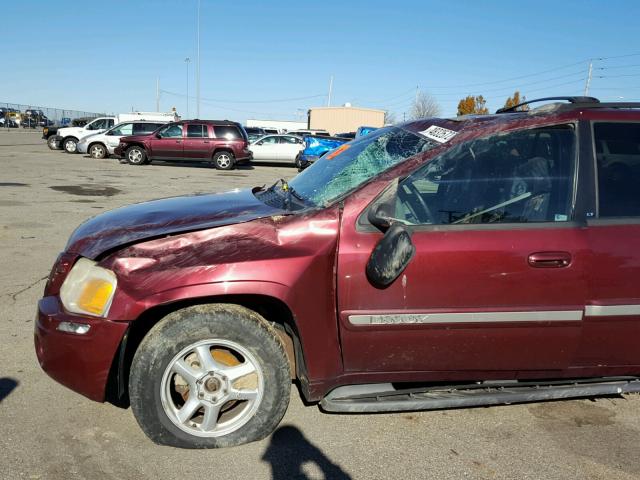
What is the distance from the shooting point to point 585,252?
2656 millimetres

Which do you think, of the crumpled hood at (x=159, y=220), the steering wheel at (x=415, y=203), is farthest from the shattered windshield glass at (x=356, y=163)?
the crumpled hood at (x=159, y=220)

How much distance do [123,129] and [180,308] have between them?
2193 cm

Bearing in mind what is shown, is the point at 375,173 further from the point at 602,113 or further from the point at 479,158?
the point at 602,113

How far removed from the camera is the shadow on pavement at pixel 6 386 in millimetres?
3053

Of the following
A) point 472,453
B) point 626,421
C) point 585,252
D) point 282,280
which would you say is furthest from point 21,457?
point 626,421

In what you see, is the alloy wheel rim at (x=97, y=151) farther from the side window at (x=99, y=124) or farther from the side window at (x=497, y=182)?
the side window at (x=497, y=182)

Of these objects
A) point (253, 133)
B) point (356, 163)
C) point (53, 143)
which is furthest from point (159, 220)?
point (253, 133)

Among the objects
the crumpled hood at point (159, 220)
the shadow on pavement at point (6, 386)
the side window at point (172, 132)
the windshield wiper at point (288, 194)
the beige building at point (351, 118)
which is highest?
the beige building at point (351, 118)

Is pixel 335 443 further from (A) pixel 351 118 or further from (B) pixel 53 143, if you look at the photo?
(A) pixel 351 118

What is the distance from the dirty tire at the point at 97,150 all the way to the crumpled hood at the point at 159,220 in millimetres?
20597

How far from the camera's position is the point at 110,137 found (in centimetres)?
2197

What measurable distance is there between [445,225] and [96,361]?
1895mm

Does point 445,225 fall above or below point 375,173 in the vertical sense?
below

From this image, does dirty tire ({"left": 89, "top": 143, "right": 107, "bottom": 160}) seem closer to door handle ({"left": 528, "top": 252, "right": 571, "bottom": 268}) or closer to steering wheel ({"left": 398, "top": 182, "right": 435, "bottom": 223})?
steering wheel ({"left": 398, "top": 182, "right": 435, "bottom": 223})
